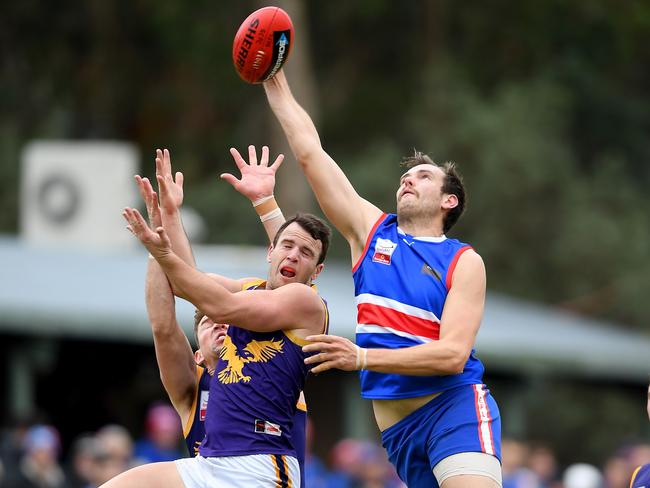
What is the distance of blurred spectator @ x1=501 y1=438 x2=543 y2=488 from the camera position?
13844 millimetres

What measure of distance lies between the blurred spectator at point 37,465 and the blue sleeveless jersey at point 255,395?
6.18 metres

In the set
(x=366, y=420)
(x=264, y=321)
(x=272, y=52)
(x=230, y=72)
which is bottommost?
(x=366, y=420)

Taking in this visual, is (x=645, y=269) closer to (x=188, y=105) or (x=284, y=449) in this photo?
(x=188, y=105)

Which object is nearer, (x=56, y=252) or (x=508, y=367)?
(x=508, y=367)

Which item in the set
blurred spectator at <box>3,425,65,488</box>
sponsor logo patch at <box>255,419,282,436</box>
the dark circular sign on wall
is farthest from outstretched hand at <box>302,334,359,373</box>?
the dark circular sign on wall

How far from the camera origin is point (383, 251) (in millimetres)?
7059

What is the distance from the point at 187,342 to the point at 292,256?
0.80m

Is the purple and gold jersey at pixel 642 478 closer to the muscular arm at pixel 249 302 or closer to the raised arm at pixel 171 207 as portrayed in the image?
the muscular arm at pixel 249 302

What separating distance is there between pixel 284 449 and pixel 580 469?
26.0ft

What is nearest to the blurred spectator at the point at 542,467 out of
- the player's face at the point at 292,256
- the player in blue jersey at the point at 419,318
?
the player in blue jersey at the point at 419,318

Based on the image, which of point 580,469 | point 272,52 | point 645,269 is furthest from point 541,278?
point 272,52

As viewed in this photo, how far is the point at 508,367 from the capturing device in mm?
19875

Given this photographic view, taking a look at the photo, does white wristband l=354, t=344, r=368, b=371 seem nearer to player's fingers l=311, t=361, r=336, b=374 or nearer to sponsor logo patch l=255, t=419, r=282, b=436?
player's fingers l=311, t=361, r=336, b=374

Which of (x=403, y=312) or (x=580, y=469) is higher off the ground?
(x=403, y=312)
